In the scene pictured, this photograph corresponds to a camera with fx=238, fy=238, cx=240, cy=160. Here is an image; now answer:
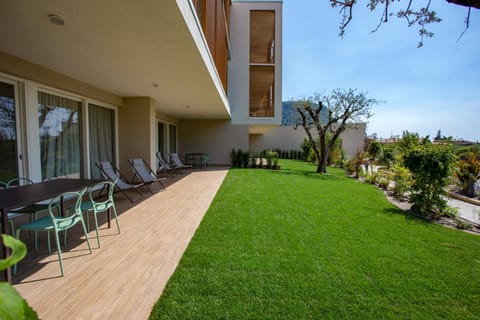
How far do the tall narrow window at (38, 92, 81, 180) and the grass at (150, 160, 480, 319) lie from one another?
135 inches

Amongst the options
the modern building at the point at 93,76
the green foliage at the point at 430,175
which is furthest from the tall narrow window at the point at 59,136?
the green foliage at the point at 430,175

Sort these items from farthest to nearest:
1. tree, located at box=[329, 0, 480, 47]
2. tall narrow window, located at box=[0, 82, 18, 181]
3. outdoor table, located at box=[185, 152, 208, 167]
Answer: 1. outdoor table, located at box=[185, 152, 208, 167]
2. tall narrow window, located at box=[0, 82, 18, 181]
3. tree, located at box=[329, 0, 480, 47]

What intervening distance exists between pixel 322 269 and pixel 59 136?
18.5ft

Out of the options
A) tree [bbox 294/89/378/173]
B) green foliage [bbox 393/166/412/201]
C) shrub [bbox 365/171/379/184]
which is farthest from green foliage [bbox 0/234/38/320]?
tree [bbox 294/89/378/173]

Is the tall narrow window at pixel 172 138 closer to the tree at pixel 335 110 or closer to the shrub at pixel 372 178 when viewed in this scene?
the tree at pixel 335 110

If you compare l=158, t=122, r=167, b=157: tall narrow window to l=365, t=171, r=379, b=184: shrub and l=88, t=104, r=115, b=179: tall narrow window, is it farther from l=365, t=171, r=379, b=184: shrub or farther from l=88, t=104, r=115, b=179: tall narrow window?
l=365, t=171, r=379, b=184: shrub

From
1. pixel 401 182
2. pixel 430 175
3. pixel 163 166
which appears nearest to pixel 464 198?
pixel 401 182

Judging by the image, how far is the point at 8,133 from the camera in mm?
3979

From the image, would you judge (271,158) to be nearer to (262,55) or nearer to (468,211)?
(262,55)

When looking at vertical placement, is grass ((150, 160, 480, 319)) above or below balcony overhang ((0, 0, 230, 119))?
below

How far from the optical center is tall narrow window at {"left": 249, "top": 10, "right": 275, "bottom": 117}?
12.0 meters

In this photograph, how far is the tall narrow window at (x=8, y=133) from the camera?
12.8 ft

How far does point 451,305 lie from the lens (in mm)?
2109

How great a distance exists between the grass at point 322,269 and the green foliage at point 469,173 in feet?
11.6
